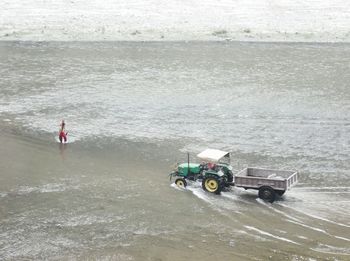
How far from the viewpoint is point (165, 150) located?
26.3 metres

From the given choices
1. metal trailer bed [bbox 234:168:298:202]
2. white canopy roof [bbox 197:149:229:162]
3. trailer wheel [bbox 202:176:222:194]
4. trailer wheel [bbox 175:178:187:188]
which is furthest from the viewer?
trailer wheel [bbox 175:178:187:188]

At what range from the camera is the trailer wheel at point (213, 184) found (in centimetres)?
2127

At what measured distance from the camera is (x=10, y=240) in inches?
682

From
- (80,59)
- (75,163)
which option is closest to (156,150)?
(75,163)

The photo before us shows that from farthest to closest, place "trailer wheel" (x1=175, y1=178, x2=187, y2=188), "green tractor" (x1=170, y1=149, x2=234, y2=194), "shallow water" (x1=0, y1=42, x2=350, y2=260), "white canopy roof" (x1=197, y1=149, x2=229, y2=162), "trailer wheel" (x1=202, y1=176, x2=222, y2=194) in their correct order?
"trailer wheel" (x1=175, y1=178, x2=187, y2=188) < "white canopy roof" (x1=197, y1=149, x2=229, y2=162) < "green tractor" (x1=170, y1=149, x2=234, y2=194) < "trailer wheel" (x1=202, y1=176, x2=222, y2=194) < "shallow water" (x1=0, y1=42, x2=350, y2=260)

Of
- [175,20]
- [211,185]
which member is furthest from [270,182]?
[175,20]

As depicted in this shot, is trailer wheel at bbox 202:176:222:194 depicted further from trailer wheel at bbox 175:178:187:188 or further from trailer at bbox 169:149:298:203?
trailer wheel at bbox 175:178:187:188

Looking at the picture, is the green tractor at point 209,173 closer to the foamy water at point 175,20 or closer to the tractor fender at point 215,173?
the tractor fender at point 215,173

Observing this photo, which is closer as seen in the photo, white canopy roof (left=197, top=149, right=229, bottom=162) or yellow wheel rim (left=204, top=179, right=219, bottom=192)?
yellow wheel rim (left=204, top=179, right=219, bottom=192)

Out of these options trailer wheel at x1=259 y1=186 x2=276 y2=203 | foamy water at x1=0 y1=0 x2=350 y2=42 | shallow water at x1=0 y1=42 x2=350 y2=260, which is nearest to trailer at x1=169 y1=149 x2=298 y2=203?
trailer wheel at x1=259 y1=186 x2=276 y2=203

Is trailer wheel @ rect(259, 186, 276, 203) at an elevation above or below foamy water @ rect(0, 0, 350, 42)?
below

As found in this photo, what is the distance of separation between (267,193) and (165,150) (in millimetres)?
6608

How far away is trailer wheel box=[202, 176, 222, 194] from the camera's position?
2127cm

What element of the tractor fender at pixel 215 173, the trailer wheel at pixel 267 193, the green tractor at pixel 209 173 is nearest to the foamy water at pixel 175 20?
the green tractor at pixel 209 173
